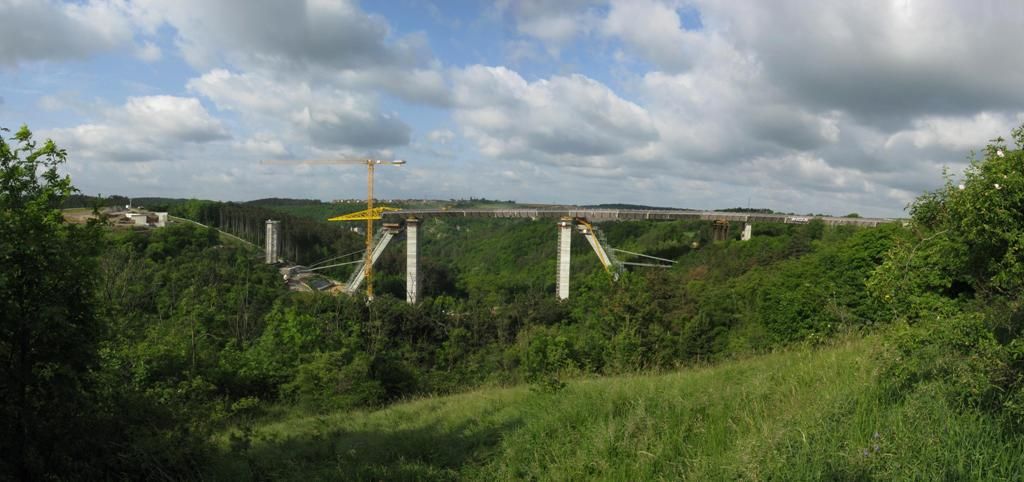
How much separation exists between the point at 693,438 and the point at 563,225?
62.3 metres

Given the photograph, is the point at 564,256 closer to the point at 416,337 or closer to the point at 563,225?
the point at 563,225

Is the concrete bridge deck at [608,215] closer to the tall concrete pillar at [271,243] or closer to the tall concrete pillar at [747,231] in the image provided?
the tall concrete pillar at [747,231]

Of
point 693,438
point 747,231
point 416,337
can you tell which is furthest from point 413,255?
point 693,438

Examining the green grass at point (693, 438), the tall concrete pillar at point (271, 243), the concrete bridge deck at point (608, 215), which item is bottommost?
the tall concrete pillar at point (271, 243)

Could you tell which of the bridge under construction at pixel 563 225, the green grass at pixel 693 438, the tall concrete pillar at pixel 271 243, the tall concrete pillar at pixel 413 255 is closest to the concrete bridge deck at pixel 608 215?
the bridge under construction at pixel 563 225

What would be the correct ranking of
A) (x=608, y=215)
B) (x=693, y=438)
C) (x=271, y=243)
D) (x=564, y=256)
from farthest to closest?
1. (x=271, y=243)
2. (x=608, y=215)
3. (x=564, y=256)
4. (x=693, y=438)

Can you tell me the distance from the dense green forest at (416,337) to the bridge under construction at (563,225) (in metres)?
7.37

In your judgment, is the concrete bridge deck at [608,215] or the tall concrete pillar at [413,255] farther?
the concrete bridge deck at [608,215]

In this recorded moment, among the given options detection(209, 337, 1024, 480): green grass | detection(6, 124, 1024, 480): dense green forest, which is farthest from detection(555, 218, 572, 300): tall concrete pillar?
detection(209, 337, 1024, 480): green grass

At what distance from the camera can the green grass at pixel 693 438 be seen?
421cm

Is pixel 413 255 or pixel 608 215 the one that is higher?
pixel 608 215

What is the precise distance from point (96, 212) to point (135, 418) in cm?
284

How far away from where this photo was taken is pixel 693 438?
5.83 meters

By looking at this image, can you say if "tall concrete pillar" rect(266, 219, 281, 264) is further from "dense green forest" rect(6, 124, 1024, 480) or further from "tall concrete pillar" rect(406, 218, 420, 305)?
"tall concrete pillar" rect(406, 218, 420, 305)
